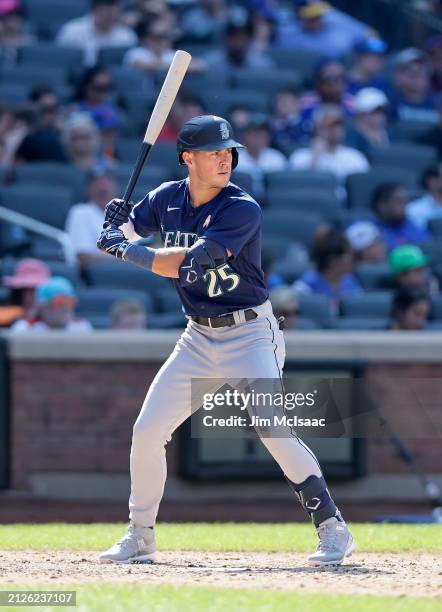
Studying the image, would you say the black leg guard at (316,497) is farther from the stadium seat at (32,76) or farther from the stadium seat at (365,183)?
the stadium seat at (32,76)

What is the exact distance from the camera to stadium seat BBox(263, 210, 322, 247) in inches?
427

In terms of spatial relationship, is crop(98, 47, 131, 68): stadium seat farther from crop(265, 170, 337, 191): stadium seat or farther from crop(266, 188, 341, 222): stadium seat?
crop(266, 188, 341, 222): stadium seat

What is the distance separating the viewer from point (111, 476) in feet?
30.6

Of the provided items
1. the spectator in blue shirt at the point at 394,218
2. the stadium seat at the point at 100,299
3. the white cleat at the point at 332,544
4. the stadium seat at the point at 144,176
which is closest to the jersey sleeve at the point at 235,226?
the white cleat at the point at 332,544

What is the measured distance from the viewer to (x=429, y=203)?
11.6 m

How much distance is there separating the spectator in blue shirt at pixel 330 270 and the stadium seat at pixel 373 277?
76mm

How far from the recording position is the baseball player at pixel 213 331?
5.35 metres

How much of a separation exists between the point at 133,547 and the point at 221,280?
1172mm

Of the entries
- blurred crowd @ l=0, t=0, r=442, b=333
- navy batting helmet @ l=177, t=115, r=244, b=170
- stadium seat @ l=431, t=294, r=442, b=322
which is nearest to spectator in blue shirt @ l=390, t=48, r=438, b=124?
blurred crowd @ l=0, t=0, r=442, b=333

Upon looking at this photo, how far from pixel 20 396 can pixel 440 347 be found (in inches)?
116

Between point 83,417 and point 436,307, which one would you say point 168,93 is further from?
point 436,307

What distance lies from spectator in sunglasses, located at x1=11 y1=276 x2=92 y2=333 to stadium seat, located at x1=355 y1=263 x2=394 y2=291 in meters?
2.22

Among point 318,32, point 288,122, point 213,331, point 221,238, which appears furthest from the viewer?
point 318,32

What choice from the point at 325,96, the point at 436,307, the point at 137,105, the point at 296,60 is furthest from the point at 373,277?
the point at 296,60
